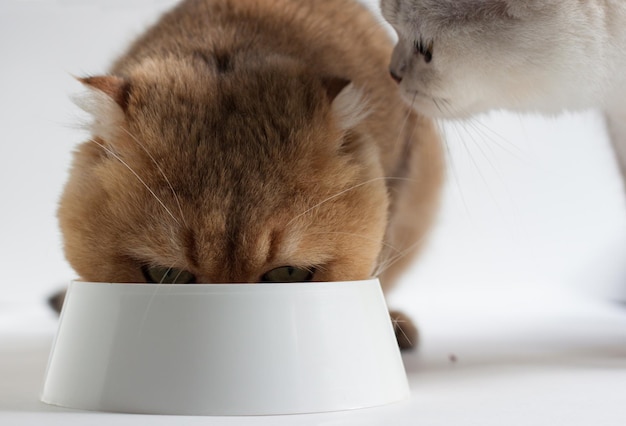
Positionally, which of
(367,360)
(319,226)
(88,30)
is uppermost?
(88,30)

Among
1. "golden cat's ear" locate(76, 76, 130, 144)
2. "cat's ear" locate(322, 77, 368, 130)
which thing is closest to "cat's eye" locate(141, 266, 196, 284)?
"golden cat's ear" locate(76, 76, 130, 144)

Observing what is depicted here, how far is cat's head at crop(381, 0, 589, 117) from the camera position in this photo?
1844 mm

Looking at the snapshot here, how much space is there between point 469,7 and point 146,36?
81cm

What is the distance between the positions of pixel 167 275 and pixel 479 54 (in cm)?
80

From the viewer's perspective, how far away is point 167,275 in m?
1.62

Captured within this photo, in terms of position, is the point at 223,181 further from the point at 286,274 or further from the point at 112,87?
the point at 112,87

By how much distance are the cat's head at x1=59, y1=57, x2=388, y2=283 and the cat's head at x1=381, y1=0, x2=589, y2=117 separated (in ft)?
0.86

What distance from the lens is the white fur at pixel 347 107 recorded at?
1.78m

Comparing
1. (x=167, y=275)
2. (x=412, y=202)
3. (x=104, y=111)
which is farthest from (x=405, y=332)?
(x=104, y=111)

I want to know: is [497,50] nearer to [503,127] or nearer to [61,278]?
[503,127]

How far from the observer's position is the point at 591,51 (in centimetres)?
188

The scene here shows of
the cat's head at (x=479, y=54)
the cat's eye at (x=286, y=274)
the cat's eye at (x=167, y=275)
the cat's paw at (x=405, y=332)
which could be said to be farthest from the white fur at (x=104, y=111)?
the cat's paw at (x=405, y=332)

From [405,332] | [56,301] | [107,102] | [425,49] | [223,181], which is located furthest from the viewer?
[56,301]

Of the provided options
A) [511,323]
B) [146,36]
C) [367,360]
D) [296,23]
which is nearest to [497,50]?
[296,23]
